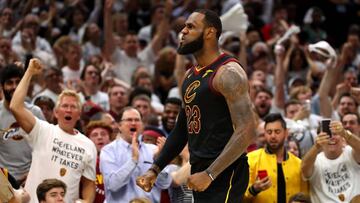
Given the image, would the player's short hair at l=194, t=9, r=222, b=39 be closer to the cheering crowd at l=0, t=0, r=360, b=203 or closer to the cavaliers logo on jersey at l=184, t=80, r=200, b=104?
the cheering crowd at l=0, t=0, r=360, b=203

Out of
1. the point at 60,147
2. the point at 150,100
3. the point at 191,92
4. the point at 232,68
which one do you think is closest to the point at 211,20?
the point at 232,68

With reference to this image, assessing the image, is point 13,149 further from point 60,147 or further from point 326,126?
point 326,126

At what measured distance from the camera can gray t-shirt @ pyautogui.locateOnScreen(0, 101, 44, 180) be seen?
32.5ft

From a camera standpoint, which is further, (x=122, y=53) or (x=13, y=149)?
(x=122, y=53)

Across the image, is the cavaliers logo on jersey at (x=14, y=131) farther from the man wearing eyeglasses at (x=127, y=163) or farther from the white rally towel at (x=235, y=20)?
the white rally towel at (x=235, y=20)

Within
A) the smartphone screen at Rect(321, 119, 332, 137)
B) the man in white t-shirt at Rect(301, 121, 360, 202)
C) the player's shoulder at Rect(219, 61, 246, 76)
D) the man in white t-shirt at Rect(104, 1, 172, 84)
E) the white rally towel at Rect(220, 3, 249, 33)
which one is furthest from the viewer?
the man in white t-shirt at Rect(104, 1, 172, 84)

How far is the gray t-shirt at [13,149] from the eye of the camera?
990 cm

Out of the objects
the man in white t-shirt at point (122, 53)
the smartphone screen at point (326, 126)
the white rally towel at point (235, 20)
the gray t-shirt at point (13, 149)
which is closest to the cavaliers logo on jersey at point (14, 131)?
the gray t-shirt at point (13, 149)

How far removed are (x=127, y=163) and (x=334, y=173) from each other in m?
2.28

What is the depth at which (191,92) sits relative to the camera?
7.04 meters

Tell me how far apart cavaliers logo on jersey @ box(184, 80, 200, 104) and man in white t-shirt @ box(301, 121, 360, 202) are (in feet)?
10.7

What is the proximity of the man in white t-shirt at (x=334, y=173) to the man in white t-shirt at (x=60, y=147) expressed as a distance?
228cm

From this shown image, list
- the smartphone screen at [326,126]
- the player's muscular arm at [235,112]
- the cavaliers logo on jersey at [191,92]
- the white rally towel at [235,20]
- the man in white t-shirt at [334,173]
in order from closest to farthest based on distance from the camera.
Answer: the player's muscular arm at [235,112]
the cavaliers logo on jersey at [191,92]
the smartphone screen at [326,126]
the man in white t-shirt at [334,173]
the white rally towel at [235,20]

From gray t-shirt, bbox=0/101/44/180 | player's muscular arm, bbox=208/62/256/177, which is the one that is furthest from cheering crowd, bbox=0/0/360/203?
player's muscular arm, bbox=208/62/256/177
